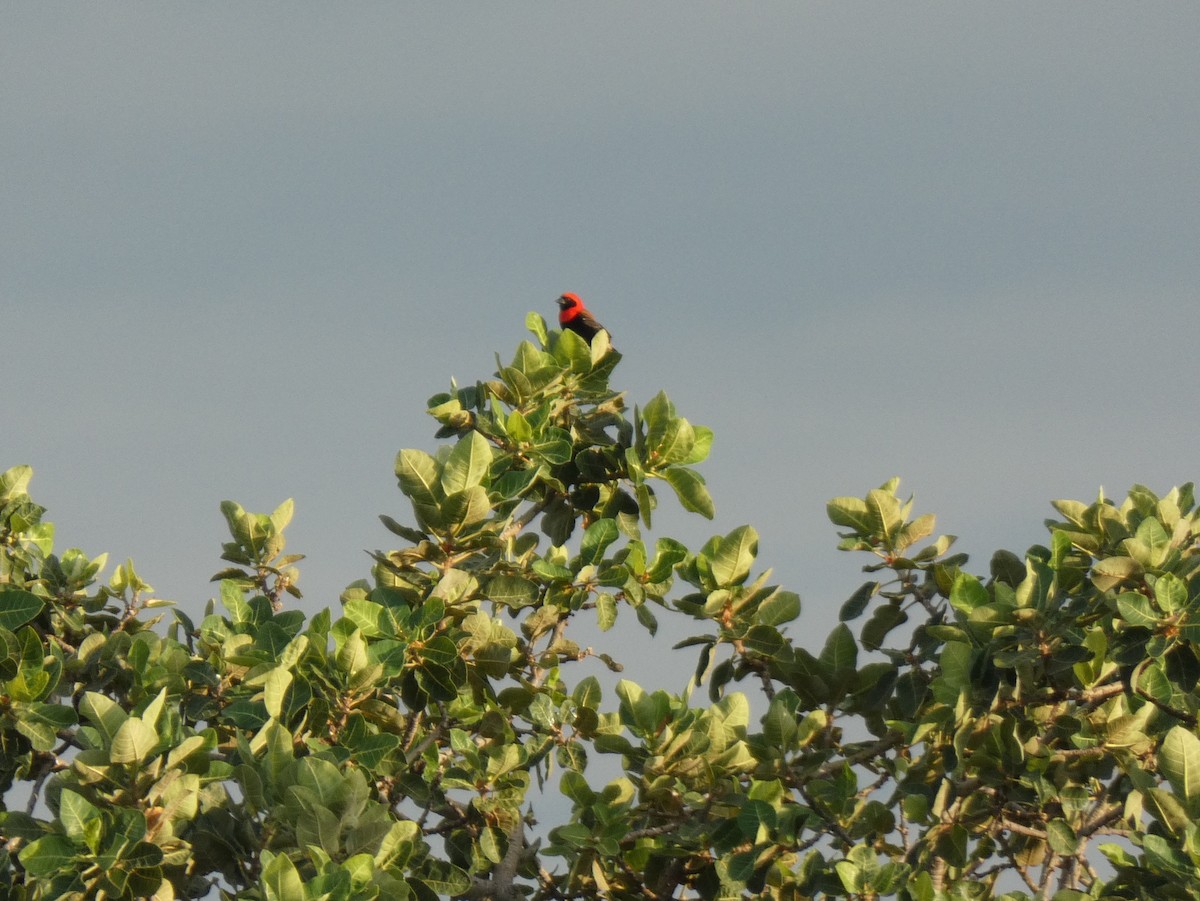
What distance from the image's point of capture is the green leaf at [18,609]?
Answer: 595 centimetres

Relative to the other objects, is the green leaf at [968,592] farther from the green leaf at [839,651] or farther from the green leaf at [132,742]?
the green leaf at [132,742]

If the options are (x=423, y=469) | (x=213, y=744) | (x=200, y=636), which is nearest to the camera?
(x=213, y=744)

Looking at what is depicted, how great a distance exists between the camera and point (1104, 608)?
6.43m

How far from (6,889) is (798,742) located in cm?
359

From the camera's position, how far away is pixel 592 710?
22.6 ft

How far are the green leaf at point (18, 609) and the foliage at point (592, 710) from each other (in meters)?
0.01

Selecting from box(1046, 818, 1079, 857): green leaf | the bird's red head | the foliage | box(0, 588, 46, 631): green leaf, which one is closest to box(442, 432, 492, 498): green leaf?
the foliage

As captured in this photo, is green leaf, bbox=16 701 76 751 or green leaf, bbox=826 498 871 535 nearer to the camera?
green leaf, bbox=16 701 76 751

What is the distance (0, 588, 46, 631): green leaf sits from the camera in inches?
234

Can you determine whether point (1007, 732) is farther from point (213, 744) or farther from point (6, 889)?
point (6, 889)

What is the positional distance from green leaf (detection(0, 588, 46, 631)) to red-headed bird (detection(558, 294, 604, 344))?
27.9 feet

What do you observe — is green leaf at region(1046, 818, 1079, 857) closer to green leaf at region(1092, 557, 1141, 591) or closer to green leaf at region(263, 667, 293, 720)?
green leaf at region(1092, 557, 1141, 591)

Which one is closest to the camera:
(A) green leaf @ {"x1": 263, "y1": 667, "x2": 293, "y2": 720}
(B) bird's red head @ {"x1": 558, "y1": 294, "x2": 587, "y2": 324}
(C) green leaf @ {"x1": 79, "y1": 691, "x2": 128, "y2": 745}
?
(C) green leaf @ {"x1": 79, "y1": 691, "x2": 128, "y2": 745}

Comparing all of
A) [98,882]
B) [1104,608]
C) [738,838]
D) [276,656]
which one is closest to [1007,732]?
[1104,608]
